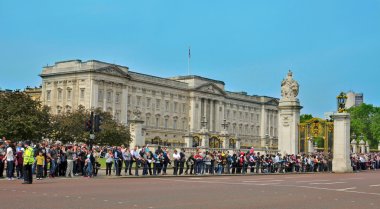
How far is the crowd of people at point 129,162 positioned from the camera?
25.5 meters

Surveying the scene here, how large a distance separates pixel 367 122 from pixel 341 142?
86.4m

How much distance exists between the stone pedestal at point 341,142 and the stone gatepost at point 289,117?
2.76 m

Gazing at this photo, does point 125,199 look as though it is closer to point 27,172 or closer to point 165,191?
point 165,191

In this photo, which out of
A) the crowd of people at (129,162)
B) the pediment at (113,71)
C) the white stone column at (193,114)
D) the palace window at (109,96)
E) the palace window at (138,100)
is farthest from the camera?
the white stone column at (193,114)

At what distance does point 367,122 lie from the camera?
123 meters

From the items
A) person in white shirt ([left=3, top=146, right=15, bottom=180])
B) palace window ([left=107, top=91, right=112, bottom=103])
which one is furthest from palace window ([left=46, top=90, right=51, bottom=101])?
person in white shirt ([left=3, top=146, right=15, bottom=180])

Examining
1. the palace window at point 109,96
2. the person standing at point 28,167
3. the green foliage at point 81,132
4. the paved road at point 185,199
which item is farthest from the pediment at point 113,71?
the paved road at point 185,199

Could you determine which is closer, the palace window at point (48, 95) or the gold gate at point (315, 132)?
the gold gate at point (315, 132)

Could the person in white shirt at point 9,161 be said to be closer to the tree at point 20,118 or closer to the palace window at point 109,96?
the tree at point 20,118

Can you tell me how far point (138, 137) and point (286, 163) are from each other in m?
18.4

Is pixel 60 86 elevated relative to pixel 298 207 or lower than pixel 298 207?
elevated

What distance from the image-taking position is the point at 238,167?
3719 centimetres

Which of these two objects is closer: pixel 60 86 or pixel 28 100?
pixel 28 100

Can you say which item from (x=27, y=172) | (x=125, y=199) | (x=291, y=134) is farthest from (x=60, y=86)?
(x=125, y=199)
